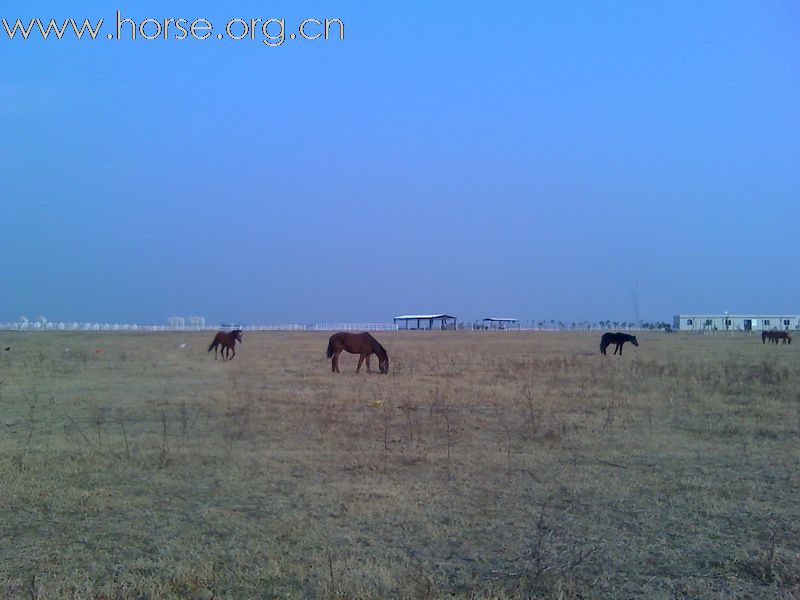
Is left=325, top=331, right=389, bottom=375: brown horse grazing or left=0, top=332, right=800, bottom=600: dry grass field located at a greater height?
left=325, top=331, right=389, bottom=375: brown horse grazing

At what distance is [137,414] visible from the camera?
48.5 ft

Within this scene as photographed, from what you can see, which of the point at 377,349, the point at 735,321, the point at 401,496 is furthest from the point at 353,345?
the point at 735,321

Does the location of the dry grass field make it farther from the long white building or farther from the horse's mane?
the long white building

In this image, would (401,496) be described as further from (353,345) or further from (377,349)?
(353,345)

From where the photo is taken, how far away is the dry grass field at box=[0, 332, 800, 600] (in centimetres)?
597

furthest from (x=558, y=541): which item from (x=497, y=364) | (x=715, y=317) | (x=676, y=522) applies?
(x=715, y=317)

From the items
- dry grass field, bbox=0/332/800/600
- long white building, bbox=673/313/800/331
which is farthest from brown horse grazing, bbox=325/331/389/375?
long white building, bbox=673/313/800/331

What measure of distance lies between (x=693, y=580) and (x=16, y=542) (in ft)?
19.7

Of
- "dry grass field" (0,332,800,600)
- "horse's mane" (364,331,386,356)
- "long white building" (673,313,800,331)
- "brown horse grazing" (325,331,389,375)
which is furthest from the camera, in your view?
"long white building" (673,313,800,331)

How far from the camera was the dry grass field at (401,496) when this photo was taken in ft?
19.6

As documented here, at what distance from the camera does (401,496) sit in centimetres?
836

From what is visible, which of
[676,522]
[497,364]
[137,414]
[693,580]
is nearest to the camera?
[693,580]

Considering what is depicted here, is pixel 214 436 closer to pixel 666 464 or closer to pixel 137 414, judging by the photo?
pixel 137 414

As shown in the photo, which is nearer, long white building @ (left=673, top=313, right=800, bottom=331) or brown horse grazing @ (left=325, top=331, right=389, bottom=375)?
brown horse grazing @ (left=325, top=331, right=389, bottom=375)
